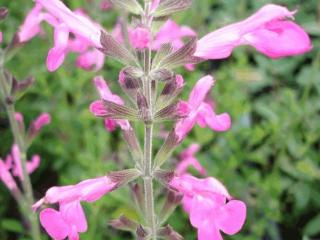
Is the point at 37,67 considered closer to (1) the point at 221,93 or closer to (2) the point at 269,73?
(1) the point at 221,93

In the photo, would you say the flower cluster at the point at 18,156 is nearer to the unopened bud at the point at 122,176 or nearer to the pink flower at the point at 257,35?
the unopened bud at the point at 122,176

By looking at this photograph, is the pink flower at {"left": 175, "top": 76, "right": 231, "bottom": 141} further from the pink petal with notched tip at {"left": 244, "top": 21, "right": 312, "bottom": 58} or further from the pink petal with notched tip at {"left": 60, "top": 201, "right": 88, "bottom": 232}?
the pink petal with notched tip at {"left": 60, "top": 201, "right": 88, "bottom": 232}

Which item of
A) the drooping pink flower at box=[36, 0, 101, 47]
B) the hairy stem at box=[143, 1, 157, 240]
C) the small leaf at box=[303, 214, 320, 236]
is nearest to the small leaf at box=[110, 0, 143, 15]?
the hairy stem at box=[143, 1, 157, 240]

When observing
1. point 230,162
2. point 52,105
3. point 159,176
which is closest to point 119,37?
point 52,105

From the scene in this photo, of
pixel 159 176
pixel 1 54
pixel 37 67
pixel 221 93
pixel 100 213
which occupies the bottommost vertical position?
pixel 100 213

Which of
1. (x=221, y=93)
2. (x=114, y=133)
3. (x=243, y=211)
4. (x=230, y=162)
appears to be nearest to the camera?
(x=243, y=211)
